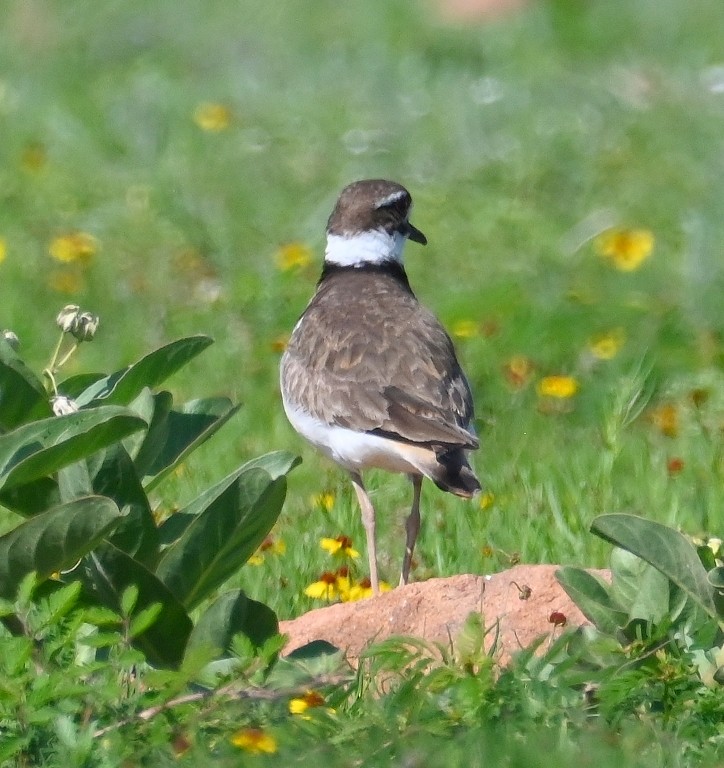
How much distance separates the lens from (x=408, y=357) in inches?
218

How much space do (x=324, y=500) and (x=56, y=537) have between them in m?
2.50

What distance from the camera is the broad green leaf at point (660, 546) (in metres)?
3.90

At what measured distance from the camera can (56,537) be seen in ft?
12.3

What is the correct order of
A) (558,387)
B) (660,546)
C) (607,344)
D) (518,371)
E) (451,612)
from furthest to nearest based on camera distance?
(607,344), (518,371), (558,387), (451,612), (660,546)

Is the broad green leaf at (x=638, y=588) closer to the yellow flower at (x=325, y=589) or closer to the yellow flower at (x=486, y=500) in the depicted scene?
the yellow flower at (x=325, y=589)

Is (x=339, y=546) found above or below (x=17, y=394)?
below

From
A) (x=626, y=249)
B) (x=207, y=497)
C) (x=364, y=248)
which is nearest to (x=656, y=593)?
(x=207, y=497)

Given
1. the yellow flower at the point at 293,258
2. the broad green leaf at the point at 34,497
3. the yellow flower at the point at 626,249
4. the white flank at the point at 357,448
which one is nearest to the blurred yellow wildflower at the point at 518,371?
the yellow flower at the point at 626,249

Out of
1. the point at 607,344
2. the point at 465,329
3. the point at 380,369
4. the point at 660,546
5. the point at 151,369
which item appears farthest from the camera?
the point at 465,329

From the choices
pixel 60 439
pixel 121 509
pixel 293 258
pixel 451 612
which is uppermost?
pixel 60 439

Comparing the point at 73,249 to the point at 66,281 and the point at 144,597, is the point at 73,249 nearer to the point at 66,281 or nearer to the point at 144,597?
the point at 66,281

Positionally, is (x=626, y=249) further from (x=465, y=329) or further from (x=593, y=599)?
Result: (x=593, y=599)

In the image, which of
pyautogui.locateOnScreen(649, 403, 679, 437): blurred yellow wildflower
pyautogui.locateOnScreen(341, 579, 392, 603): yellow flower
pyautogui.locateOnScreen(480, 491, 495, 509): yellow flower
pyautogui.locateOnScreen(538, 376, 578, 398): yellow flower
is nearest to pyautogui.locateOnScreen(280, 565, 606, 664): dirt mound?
pyautogui.locateOnScreen(341, 579, 392, 603): yellow flower

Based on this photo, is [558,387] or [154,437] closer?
[154,437]
